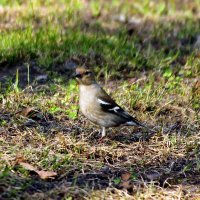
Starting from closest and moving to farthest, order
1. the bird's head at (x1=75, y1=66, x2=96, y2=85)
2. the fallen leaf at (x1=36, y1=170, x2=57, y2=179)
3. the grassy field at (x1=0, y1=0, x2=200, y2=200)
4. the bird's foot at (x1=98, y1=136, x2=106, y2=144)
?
the fallen leaf at (x1=36, y1=170, x2=57, y2=179)
the grassy field at (x1=0, y1=0, x2=200, y2=200)
the bird's foot at (x1=98, y1=136, x2=106, y2=144)
the bird's head at (x1=75, y1=66, x2=96, y2=85)

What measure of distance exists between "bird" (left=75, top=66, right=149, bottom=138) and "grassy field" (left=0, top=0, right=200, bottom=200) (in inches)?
6.7

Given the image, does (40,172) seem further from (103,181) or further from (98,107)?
(98,107)

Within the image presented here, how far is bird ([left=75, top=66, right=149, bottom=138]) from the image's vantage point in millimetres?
6527

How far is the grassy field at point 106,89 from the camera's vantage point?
18.4ft

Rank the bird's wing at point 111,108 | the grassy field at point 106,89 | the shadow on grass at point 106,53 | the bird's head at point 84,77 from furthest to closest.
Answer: the shadow on grass at point 106,53 → the bird's head at point 84,77 → the bird's wing at point 111,108 → the grassy field at point 106,89

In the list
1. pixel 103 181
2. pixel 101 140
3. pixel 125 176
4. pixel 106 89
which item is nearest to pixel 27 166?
pixel 103 181

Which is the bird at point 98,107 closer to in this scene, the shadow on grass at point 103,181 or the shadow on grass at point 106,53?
the shadow on grass at point 103,181

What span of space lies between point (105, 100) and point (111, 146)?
19.7 inches

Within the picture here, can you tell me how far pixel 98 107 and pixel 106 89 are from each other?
134 cm

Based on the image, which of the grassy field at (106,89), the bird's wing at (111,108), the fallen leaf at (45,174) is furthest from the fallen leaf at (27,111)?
the fallen leaf at (45,174)

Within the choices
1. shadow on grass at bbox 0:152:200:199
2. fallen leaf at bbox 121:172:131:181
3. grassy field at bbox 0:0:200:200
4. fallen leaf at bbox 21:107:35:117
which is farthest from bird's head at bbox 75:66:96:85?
fallen leaf at bbox 121:172:131:181

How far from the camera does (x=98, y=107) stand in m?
6.56

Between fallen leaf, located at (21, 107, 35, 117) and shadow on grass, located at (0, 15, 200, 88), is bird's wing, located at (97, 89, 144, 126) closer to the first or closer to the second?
fallen leaf, located at (21, 107, 35, 117)

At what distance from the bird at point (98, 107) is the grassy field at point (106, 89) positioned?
170mm
